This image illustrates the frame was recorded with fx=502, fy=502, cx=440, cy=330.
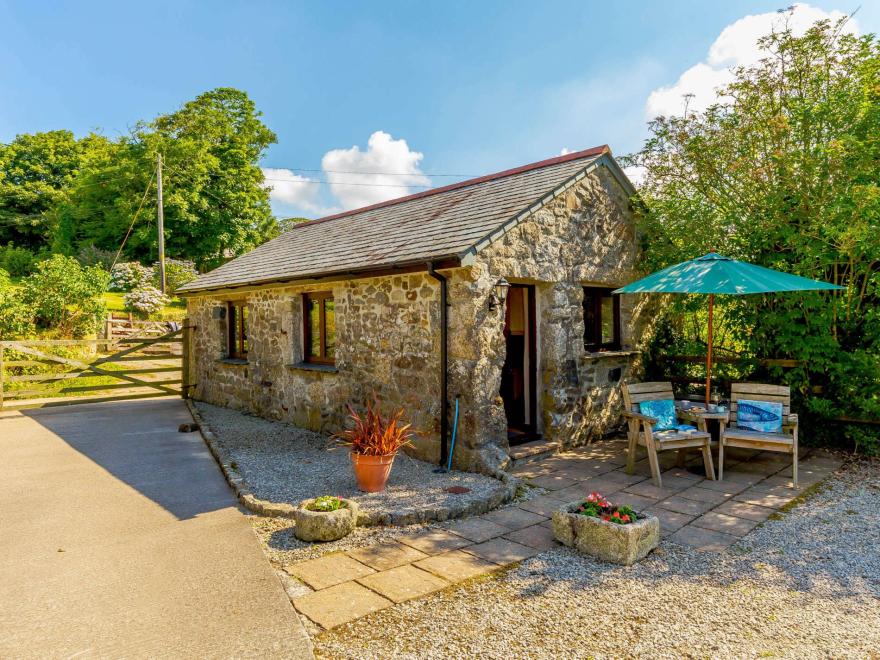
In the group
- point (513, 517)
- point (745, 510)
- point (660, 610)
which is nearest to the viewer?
point (660, 610)

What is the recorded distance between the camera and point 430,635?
10.1 feet

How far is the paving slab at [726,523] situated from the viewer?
15.2 feet

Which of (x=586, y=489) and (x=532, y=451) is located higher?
(x=532, y=451)

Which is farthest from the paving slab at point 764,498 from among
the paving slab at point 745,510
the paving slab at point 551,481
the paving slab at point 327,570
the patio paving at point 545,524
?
the paving slab at point 327,570

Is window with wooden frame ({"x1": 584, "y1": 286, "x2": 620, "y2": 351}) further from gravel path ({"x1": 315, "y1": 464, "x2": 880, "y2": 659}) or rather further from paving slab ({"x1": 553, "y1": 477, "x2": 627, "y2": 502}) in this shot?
gravel path ({"x1": 315, "y1": 464, "x2": 880, "y2": 659})

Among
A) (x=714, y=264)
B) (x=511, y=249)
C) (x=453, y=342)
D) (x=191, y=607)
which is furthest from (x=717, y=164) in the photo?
(x=191, y=607)

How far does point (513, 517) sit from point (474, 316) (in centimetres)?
244

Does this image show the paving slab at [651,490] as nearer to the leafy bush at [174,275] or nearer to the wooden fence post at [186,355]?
the wooden fence post at [186,355]

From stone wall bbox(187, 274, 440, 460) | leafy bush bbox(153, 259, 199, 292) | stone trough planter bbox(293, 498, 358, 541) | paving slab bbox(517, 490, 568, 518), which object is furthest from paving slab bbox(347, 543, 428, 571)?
leafy bush bbox(153, 259, 199, 292)

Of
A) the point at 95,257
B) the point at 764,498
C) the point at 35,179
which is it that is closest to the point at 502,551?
the point at 764,498

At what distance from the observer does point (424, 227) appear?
822 centimetres

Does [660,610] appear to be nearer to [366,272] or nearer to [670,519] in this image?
[670,519]

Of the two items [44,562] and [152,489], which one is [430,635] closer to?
[44,562]

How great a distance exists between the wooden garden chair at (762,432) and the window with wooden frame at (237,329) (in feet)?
32.0
